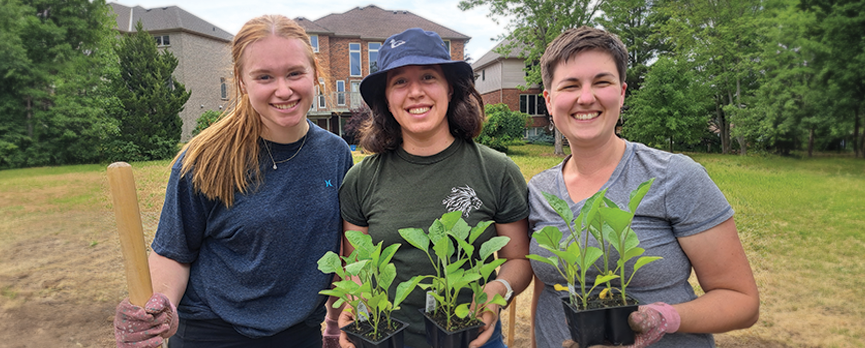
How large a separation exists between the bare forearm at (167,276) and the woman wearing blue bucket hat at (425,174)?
67cm

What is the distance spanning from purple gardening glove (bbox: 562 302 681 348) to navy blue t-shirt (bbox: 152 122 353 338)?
1.04 m

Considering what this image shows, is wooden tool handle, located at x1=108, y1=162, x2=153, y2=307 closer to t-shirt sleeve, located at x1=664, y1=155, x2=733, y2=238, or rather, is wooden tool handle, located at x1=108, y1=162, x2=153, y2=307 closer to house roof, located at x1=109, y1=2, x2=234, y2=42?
t-shirt sleeve, located at x1=664, y1=155, x2=733, y2=238

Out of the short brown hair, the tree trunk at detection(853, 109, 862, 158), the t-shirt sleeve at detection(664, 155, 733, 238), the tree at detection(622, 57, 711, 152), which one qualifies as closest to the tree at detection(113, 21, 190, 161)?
the short brown hair

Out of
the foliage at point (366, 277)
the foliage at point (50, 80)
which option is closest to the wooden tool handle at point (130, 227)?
the foliage at point (366, 277)

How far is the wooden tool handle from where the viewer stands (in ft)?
3.31

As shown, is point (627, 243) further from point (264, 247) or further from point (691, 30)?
point (691, 30)

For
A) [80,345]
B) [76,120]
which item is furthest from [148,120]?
[80,345]

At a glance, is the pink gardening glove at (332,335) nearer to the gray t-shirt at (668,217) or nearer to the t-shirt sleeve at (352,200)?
the t-shirt sleeve at (352,200)

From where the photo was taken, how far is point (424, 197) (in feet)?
4.65

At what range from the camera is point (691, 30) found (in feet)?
46.4

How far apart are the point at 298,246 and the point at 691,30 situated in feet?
54.9

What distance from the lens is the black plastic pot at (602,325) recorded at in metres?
1.02

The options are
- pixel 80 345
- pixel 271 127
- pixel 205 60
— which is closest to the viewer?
pixel 271 127

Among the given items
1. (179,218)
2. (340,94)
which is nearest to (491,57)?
(340,94)
